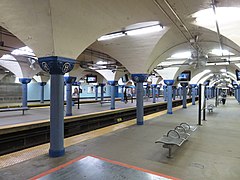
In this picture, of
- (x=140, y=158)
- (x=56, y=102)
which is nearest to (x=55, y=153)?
(x=56, y=102)

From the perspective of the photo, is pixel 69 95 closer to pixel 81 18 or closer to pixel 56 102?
pixel 56 102

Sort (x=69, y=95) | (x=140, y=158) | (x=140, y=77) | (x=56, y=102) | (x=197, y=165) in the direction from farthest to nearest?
1. (x=69, y=95)
2. (x=140, y=77)
3. (x=56, y=102)
4. (x=140, y=158)
5. (x=197, y=165)

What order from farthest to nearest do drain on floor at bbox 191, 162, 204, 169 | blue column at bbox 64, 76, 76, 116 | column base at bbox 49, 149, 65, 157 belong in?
blue column at bbox 64, 76, 76, 116 → column base at bbox 49, 149, 65, 157 → drain on floor at bbox 191, 162, 204, 169

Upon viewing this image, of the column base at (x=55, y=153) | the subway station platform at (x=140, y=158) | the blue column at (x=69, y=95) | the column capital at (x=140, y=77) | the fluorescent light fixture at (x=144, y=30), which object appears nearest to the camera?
the subway station platform at (x=140, y=158)

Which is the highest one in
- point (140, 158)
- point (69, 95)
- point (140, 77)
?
point (140, 77)

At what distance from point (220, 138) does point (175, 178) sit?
3360mm

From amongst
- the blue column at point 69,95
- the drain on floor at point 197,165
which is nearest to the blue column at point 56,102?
the drain on floor at point 197,165

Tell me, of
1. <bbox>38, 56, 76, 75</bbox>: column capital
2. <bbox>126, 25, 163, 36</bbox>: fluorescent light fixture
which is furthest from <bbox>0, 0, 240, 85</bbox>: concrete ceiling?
<bbox>126, 25, 163, 36</bbox>: fluorescent light fixture

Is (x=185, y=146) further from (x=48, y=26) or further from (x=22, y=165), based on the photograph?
(x=48, y=26)

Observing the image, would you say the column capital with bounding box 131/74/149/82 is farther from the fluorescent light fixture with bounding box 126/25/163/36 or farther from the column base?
the column base

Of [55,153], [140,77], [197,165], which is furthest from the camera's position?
[140,77]

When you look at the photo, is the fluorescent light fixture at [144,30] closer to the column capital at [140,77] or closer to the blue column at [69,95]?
the column capital at [140,77]

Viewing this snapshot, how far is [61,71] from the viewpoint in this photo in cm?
407

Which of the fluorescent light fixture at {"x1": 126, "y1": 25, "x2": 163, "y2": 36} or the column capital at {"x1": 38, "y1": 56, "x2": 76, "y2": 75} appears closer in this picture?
the column capital at {"x1": 38, "y1": 56, "x2": 76, "y2": 75}
